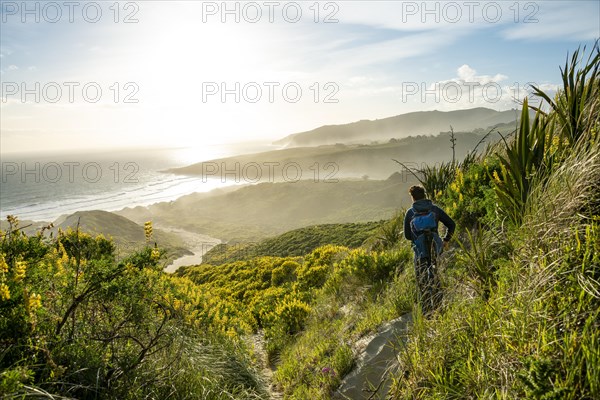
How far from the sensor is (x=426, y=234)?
516cm

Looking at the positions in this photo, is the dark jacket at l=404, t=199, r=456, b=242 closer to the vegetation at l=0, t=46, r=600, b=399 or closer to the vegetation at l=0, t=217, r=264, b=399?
the vegetation at l=0, t=46, r=600, b=399

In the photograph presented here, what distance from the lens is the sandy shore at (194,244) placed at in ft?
163

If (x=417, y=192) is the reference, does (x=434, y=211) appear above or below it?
below

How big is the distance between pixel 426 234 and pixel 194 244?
65672 mm

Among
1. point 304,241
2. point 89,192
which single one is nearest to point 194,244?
point 304,241

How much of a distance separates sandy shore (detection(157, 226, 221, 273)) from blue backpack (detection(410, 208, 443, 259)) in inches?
1734

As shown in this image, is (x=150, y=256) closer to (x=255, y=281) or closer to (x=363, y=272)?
(x=363, y=272)

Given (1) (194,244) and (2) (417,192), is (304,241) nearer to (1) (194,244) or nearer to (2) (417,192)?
(2) (417,192)

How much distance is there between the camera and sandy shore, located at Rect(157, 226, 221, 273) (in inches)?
1952

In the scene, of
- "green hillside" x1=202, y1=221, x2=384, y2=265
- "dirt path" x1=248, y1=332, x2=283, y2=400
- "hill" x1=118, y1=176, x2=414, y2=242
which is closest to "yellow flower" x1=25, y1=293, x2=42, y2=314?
"dirt path" x1=248, y1=332, x2=283, y2=400

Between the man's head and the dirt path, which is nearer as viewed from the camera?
the man's head

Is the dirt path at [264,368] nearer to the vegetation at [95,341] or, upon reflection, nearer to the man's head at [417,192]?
the vegetation at [95,341]

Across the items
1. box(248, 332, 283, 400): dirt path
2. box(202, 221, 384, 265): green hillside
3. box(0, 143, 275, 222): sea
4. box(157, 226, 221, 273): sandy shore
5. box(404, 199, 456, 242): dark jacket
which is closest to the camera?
box(404, 199, 456, 242): dark jacket

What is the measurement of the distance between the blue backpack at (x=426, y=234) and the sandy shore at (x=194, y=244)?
44.1 m
